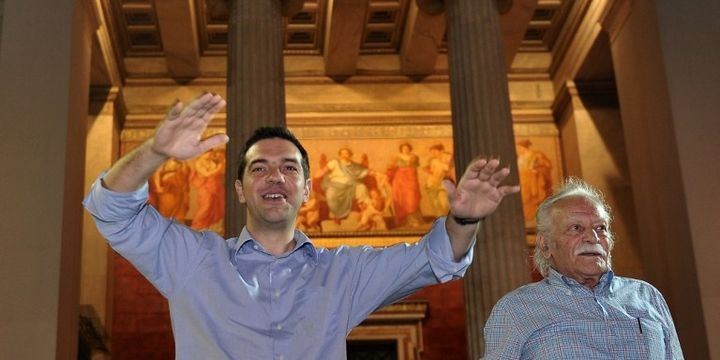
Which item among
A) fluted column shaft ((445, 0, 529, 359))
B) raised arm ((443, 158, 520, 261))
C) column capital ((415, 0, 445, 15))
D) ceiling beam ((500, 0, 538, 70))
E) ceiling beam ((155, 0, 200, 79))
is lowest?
raised arm ((443, 158, 520, 261))

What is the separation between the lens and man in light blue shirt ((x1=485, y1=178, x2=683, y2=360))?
349 cm

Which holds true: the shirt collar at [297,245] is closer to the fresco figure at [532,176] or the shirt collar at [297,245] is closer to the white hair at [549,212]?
the white hair at [549,212]

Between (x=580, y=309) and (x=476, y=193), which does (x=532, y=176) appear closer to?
(x=580, y=309)

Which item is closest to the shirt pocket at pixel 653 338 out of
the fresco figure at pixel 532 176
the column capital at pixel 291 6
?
the column capital at pixel 291 6

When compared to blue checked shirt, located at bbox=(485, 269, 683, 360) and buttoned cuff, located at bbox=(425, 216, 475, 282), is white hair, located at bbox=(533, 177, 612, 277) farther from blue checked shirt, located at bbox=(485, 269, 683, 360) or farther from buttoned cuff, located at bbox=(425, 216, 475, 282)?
buttoned cuff, located at bbox=(425, 216, 475, 282)

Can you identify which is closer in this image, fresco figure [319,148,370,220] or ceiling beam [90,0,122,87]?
ceiling beam [90,0,122,87]

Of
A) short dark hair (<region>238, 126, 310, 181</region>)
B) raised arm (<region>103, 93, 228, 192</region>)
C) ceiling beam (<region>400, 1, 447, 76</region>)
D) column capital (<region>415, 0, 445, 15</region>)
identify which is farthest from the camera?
ceiling beam (<region>400, 1, 447, 76</region>)

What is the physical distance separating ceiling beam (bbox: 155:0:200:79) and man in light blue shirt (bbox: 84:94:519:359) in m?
13.4

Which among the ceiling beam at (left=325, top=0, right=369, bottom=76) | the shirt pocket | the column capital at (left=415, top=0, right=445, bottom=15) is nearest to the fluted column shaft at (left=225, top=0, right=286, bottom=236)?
the column capital at (left=415, top=0, right=445, bottom=15)

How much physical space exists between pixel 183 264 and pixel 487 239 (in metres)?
8.79

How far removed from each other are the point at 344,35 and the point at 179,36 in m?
2.91

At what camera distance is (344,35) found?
16859 millimetres

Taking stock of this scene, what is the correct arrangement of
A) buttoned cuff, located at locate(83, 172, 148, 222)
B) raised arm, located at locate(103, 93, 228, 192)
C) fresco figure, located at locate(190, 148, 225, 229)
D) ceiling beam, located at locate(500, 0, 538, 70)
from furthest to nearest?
fresco figure, located at locate(190, 148, 225, 229)
ceiling beam, located at locate(500, 0, 538, 70)
buttoned cuff, located at locate(83, 172, 148, 222)
raised arm, located at locate(103, 93, 228, 192)

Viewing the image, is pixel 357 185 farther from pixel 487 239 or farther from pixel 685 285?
pixel 685 285
